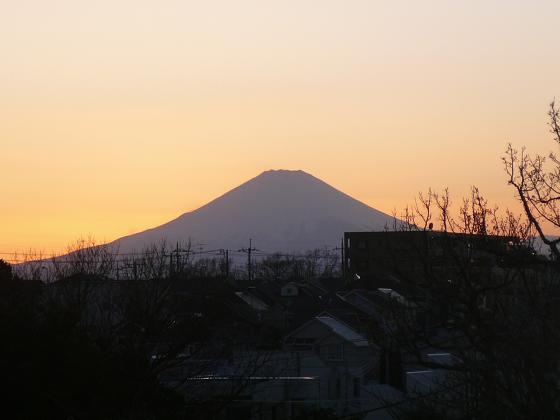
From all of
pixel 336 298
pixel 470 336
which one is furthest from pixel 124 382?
pixel 336 298

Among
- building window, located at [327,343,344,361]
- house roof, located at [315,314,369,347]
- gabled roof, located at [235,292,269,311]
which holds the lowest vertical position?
building window, located at [327,343,344,361]

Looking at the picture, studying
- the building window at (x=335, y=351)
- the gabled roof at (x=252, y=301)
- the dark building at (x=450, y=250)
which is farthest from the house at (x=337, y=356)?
the gabled roof at (x=252, y=301)

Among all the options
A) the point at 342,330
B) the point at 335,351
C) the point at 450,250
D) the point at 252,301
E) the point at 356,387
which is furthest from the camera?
the point at 252,301

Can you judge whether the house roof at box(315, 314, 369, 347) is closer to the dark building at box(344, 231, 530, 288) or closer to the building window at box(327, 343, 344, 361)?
the building window at box(327, 343, 344, 361)

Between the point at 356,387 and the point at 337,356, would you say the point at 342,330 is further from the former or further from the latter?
the point at 356,387

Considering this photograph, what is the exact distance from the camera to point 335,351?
3734cm

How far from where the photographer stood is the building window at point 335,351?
36.8 m

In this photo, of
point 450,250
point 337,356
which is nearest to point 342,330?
point 337,356

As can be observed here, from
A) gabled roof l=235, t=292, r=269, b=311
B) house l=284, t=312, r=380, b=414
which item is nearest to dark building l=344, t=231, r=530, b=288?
house l=284, t=312, r=380, b=414

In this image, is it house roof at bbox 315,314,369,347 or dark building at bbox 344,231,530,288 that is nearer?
→ dark building at bbox 344,231,530,288

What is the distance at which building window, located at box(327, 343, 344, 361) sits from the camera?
36.8 metres

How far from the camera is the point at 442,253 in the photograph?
14.5 meters

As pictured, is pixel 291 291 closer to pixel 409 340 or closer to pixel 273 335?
pixel 273 335

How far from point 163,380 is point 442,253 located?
29.8 ft
